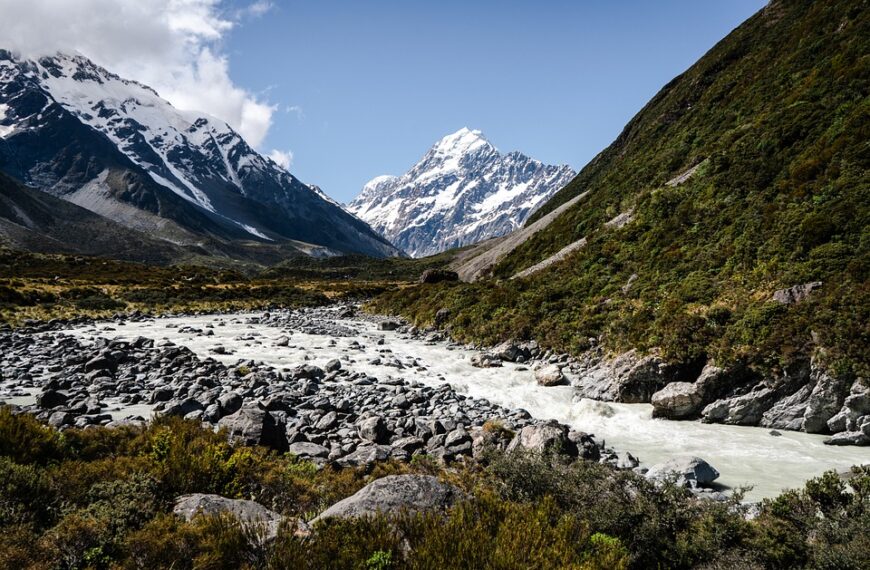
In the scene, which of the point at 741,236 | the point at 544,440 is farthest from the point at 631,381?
the point at 741,236

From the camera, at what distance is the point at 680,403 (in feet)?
47.0

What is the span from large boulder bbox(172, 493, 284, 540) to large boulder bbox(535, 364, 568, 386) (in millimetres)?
14003

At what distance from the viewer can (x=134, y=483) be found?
650 cm

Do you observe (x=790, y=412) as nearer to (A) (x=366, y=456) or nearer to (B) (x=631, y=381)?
(B) (x=631, y=381)

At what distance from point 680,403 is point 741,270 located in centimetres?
805

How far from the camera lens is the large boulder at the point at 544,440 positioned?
10242 mm

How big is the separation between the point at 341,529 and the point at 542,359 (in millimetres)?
18100

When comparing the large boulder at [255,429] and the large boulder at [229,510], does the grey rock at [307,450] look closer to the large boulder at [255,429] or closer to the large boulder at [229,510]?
the large boulder at [255,429]

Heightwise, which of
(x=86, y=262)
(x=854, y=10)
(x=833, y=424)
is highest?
(x=854, y=10)

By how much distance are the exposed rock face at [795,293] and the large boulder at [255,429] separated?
54.6 feet

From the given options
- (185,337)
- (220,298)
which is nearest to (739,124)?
(185,337)

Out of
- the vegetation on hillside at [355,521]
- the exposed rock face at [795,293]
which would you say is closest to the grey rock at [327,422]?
the vegetation on hillside at [355,521]

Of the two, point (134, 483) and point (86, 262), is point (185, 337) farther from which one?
point (86, 262)

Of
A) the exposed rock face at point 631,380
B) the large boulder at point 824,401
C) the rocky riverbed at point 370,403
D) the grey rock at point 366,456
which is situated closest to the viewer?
the grey rock at point 366,456
